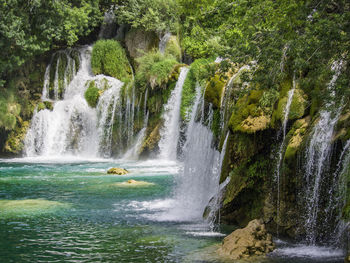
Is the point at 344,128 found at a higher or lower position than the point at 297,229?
higher

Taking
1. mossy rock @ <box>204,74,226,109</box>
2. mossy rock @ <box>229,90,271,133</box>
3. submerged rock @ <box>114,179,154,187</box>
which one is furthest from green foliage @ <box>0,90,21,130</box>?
mossy rock @ <box>229,90,271,133</box>

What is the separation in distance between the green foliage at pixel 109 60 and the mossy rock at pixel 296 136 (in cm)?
2208

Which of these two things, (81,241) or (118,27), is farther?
(118,27)

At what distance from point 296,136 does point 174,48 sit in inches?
816

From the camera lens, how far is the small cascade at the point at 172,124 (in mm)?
23672

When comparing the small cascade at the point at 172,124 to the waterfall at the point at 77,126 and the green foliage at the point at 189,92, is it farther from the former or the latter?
the waterfall at the point at 77,126

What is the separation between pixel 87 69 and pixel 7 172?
12.8 metres

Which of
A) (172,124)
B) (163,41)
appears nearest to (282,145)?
(172,124)

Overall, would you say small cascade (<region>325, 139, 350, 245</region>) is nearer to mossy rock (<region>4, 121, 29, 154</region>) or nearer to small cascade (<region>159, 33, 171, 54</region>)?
small cascade (<region>159, 33, 171, 54</region>)

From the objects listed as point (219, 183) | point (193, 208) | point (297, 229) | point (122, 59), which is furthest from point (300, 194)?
point (122, 59)

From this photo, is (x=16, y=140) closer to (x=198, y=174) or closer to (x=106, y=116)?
(x=106, y=116)

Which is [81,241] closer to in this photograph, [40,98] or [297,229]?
[297,229]

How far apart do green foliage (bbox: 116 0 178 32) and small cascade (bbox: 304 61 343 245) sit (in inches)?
834

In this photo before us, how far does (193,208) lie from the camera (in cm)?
1134
